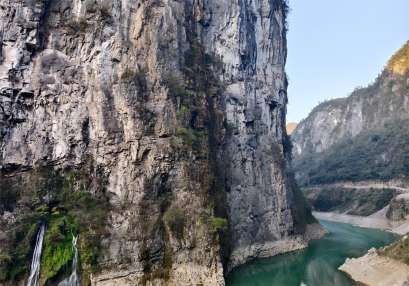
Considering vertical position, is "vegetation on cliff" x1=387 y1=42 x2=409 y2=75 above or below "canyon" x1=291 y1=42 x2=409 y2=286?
above

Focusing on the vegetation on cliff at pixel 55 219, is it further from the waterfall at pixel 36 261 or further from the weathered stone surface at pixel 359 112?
the weathered stone surface at pixel 359 112

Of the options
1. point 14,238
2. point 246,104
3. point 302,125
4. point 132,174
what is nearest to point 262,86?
point 246,104

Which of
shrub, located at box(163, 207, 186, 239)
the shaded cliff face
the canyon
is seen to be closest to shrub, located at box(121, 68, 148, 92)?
shrub, located at box(163, 207, 186, 239)

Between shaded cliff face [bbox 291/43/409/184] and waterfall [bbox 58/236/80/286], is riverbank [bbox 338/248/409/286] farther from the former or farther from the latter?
shaded cliff face [bbox 291/43/409/184]

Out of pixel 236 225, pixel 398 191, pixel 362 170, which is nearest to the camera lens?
pixel 236 225

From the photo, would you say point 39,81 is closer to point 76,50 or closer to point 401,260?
point 76,50
